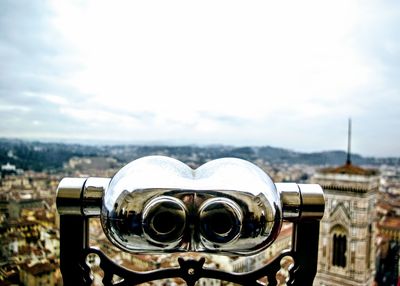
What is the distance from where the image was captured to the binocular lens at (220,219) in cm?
51

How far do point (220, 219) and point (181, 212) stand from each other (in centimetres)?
5

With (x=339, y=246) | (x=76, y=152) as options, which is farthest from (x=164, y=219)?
(x=76, y=152)

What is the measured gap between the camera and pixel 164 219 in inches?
20.3

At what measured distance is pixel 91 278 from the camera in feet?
2.10

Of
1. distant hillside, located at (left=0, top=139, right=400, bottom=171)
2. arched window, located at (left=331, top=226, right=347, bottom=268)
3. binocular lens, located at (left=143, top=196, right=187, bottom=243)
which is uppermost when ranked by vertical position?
binocular lens, located at (left=143, top=196, right=187, bottom=243)

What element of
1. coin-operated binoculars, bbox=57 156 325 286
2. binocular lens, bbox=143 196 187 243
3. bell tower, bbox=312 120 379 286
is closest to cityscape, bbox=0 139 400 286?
bell tower, bbox=312 120 379 286

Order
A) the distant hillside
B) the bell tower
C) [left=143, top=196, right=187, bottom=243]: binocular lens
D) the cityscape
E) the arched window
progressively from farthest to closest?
the distant hillside < the arched window < the bell tower < the cityscape < [left=143, top=196, right=187, bottom=243]: binocular lens

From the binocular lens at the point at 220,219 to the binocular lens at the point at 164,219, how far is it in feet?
0.09

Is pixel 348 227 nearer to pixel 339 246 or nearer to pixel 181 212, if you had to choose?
pixel 339 246

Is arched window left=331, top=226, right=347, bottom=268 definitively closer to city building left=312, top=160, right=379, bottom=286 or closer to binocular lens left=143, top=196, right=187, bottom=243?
city building left=312, top=160, right=379, bottom=286

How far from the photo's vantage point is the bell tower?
9508 millimetres

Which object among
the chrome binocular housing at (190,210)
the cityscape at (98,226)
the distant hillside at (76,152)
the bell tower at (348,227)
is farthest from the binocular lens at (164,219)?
the bell tower at (348,227)

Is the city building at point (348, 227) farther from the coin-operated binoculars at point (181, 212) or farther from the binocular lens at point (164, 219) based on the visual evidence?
the binocular lens at point (164, 219)

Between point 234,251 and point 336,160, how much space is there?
37216 millimetres
